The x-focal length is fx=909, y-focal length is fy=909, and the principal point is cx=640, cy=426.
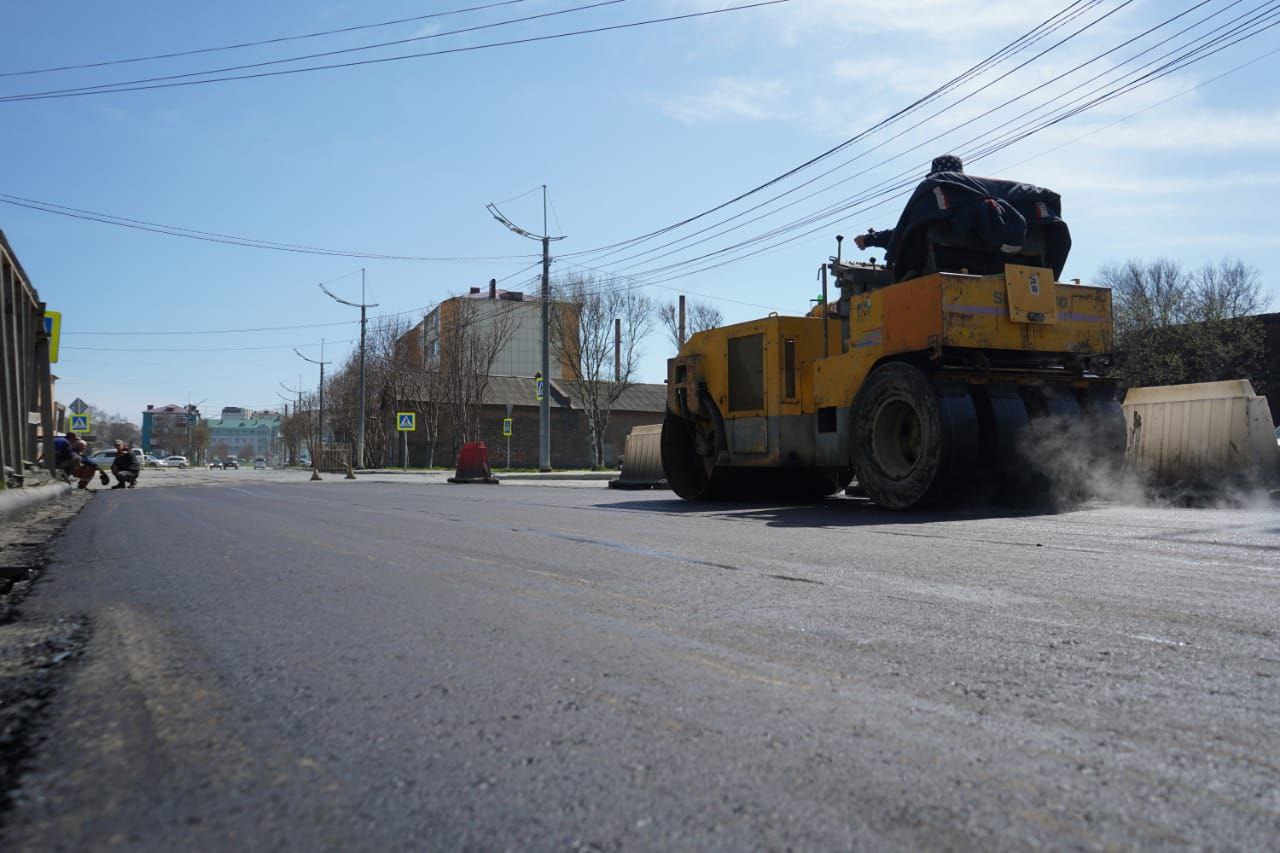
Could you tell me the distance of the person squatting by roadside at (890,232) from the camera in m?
11.2

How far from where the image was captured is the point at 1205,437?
11.0 m

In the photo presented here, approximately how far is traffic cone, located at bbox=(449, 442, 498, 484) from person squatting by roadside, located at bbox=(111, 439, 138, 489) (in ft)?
28.3

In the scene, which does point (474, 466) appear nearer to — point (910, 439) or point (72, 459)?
point (72, 459)

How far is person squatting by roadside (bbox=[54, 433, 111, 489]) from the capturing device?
2020cm

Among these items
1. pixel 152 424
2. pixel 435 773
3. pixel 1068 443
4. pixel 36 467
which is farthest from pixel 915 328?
pixel 152 424

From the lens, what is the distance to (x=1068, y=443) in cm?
1021

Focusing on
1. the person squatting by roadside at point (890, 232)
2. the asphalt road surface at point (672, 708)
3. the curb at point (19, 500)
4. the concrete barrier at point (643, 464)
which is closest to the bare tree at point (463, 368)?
the concrete barrier at point (643, 464)

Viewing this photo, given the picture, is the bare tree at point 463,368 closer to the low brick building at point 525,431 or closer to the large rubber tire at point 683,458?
the low brick building at point 525,431

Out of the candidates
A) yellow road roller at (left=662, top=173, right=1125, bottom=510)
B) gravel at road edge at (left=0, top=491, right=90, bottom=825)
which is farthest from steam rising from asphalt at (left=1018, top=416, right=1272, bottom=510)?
gravel at road edge at (left=0, top=491, right=90, bottom=825)

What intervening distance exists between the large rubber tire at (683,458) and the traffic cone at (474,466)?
42.7 feet

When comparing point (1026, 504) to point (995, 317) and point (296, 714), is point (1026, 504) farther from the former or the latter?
point (296, 714)

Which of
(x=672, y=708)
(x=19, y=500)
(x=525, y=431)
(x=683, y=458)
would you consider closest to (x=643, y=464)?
(x=683, y=458)

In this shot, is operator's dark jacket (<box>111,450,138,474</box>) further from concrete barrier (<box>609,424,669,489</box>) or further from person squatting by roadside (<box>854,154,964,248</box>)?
person squatting by roadside (<box>854,154,964,248</box>)

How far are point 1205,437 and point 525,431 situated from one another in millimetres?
53355
